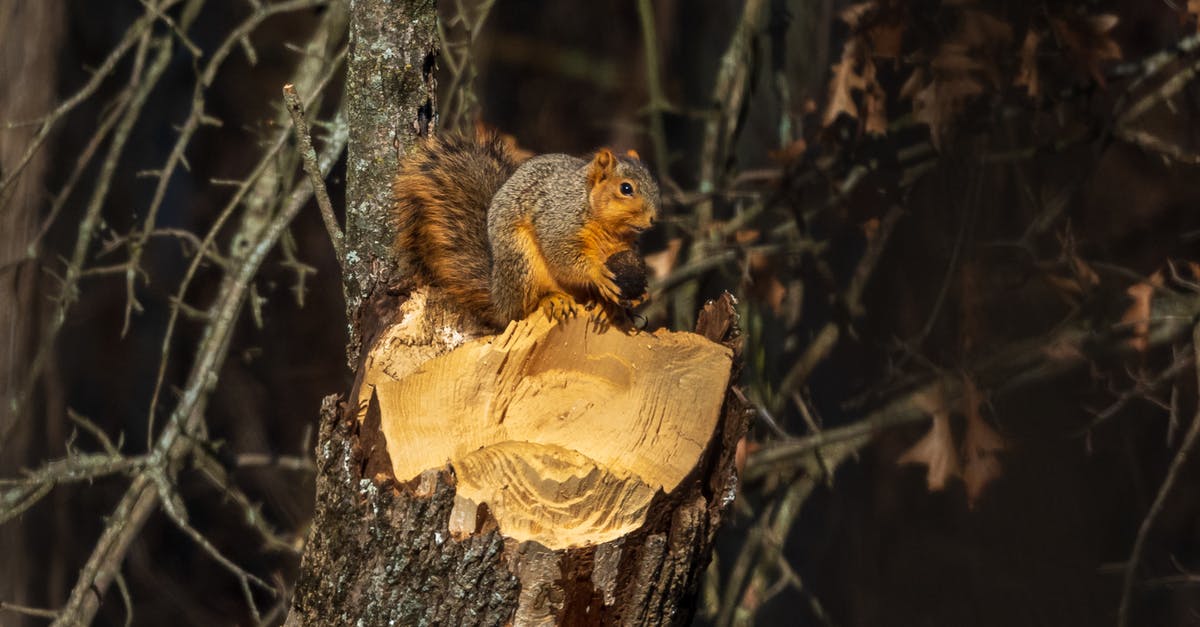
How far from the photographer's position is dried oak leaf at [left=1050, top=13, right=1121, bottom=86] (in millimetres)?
2471

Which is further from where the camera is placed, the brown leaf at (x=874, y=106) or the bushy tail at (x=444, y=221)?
the brown leaf at (x=874, y=106)

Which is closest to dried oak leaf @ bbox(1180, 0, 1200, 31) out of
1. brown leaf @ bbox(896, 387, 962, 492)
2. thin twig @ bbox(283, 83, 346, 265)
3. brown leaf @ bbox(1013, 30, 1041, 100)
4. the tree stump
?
brown leaf @ bbox(1013, 30, 1041, 100)

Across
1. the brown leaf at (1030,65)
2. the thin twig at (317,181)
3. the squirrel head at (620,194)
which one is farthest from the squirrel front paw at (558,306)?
the brown leaf at (1030,65)

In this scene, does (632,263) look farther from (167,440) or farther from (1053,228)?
(1053,228)

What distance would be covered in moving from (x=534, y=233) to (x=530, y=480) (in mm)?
523

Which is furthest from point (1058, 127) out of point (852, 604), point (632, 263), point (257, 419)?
point (257, 419)

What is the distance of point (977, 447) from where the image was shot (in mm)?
2564

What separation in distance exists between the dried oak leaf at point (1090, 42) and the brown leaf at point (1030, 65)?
0.06m

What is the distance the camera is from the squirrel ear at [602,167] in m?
1.60

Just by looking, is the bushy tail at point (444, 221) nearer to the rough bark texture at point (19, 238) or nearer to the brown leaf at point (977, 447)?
the rough bark texture at point (19, 238)

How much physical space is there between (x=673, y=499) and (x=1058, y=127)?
1.92 meters

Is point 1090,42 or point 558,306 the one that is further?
point 1090,42

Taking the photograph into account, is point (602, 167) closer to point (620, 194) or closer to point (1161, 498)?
point (620, 194)

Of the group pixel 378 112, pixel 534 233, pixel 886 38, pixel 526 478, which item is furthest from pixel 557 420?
pixel 886 38
